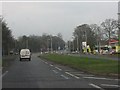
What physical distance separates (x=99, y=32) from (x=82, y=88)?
137 metres

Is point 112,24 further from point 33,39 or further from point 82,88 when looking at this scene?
point 82,88

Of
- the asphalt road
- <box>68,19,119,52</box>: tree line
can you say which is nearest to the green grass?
the asphalt road

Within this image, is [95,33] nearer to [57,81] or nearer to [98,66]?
[98,66]

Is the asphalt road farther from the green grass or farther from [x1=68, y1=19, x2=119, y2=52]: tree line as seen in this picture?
[x1=68, y1=19, x2=119, y2=52]: tree line

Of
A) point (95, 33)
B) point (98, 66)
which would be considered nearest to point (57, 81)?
point (98, 66)

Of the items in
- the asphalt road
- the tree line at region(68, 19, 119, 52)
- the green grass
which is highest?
the tree line at region(68, 19, 119, 52)

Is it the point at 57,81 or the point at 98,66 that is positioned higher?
the point at 98,66

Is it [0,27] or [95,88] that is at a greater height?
[0,27]

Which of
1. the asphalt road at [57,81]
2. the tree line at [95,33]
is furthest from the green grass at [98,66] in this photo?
the tree line at [95,33]

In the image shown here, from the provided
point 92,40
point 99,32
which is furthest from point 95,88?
point 92,40

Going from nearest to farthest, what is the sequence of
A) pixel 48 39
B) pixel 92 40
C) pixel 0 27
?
pixel 0 27
pixel 92 40
pixel 48 39

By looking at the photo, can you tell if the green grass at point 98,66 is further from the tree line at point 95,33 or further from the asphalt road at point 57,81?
the tree line at point 95,33

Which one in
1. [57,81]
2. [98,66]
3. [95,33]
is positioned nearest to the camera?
[57,81]

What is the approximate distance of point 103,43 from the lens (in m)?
166
